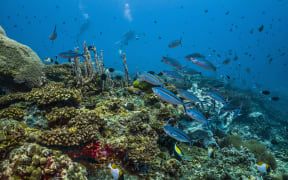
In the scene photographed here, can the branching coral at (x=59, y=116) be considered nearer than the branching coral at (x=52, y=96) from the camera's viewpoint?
Yes

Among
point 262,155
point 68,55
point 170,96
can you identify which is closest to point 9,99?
point 68,55

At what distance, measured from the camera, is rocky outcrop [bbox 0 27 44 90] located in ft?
19.4

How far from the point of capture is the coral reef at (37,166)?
2.61 m

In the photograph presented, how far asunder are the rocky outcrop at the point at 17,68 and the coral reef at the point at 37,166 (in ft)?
13.9

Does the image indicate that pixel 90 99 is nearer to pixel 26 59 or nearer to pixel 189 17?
pixel 26 59

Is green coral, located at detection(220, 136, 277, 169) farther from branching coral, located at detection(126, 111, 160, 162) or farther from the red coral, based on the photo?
the red coral

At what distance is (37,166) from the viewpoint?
2752mm

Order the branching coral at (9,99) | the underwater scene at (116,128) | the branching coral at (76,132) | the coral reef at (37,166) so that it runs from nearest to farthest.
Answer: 1. the coral reef at (37,166)
2. the underwater scene at (116,128)
3. the branching coral at (76,132)
4. the branching coral at (9,99)

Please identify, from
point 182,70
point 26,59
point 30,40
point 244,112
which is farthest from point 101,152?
point 30,40

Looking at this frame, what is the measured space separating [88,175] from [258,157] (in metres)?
7.22

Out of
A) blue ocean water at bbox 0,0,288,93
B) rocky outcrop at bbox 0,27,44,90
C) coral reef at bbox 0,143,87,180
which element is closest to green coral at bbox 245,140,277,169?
coral reef at bbox 0,143,87,180

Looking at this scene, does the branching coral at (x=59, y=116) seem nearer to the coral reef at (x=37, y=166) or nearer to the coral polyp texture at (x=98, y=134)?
the coral polyp texture at (x=98, y=134)

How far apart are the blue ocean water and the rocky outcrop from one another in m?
78.0

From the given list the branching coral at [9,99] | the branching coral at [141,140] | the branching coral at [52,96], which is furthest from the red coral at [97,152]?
the branching coral at [9,99]
